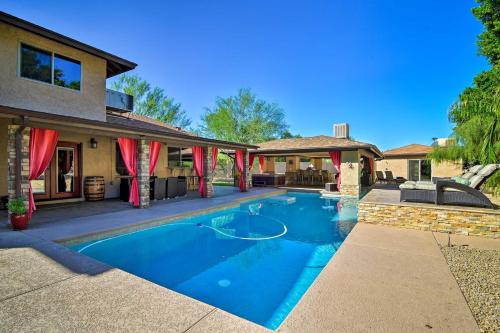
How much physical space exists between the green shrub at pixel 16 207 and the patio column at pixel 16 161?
392mm

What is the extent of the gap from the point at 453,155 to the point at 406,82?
807 centimetres

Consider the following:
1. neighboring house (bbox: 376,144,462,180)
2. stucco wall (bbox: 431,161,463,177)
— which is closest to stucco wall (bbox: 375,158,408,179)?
neighboring house (bbox: 376,144,462,180)

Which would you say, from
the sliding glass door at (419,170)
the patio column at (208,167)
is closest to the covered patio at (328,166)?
the sliding glass door at (419,170)

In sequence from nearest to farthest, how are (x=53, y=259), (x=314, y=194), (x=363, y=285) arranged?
(x=363, y=285) < (x=53, y=259) < (x=314, y=194)

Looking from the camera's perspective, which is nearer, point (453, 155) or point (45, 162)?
point (45, 162)

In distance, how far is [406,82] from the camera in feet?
60.4

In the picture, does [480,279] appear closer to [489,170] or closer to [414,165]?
[489,170]

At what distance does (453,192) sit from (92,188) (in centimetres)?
1192

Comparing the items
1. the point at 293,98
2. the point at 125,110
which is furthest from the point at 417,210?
the point at 293,98

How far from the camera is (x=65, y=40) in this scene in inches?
332

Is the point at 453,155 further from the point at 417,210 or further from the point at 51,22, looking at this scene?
the point at 51,22

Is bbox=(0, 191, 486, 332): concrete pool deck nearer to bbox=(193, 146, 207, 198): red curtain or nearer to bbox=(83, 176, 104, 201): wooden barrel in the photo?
bbox=(83, 176, 104, 201): wooden barrel

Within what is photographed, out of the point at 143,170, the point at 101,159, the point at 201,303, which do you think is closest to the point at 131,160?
the point at 143,170

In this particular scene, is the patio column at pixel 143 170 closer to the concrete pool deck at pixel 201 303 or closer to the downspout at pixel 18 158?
the downspout at pixel 18 158
